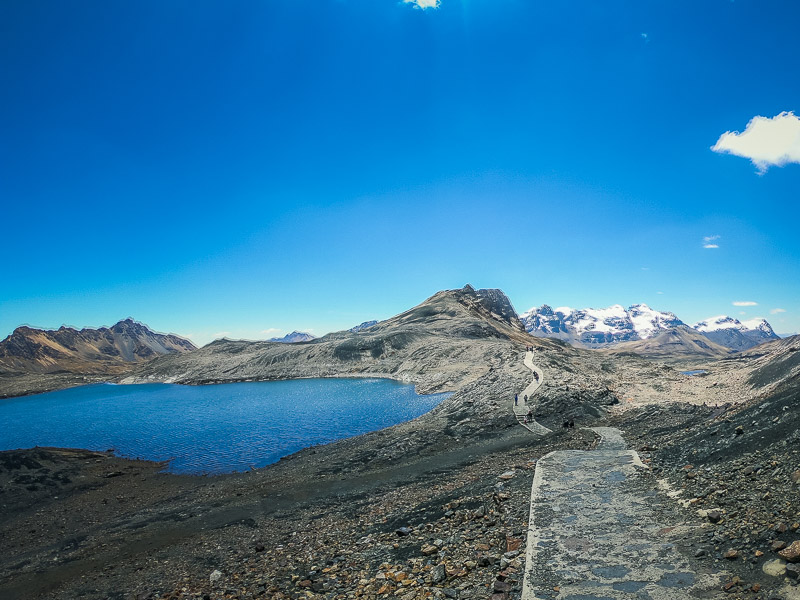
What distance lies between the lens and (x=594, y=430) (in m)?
34.8

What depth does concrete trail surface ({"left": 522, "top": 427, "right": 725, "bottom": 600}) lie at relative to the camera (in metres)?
10.3

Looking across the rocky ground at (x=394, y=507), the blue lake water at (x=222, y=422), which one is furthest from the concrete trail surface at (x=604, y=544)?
the blue lake water at (x=222, y=422)

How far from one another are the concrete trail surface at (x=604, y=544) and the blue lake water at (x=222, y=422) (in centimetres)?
3498

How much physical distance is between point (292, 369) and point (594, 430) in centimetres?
13275

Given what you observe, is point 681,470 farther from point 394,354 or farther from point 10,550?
point 394,354

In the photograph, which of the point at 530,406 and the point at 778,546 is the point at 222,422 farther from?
the point at 778,546

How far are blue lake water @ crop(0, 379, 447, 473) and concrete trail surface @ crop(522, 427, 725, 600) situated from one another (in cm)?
3498

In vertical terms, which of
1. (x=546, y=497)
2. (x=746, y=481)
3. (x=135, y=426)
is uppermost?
(x=746, y=481)

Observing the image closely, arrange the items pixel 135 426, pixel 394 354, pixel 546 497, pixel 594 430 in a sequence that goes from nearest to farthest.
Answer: pixel 546 497 → pixel 594 430 → pixel 135 426 → pixel 394 354

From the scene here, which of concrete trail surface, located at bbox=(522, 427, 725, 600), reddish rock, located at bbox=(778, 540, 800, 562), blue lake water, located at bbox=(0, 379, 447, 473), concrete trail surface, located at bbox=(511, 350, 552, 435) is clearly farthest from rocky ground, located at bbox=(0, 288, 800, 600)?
blue lake water, located at bbox=(0, 379, 447, 473)

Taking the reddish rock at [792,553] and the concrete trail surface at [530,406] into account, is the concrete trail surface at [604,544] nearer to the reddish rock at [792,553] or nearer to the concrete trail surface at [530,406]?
the reddish rock at [792,553]

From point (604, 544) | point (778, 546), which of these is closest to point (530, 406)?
point (604, 544)

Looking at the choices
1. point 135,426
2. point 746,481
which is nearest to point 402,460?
point 746,481

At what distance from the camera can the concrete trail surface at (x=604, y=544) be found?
1030 cm
